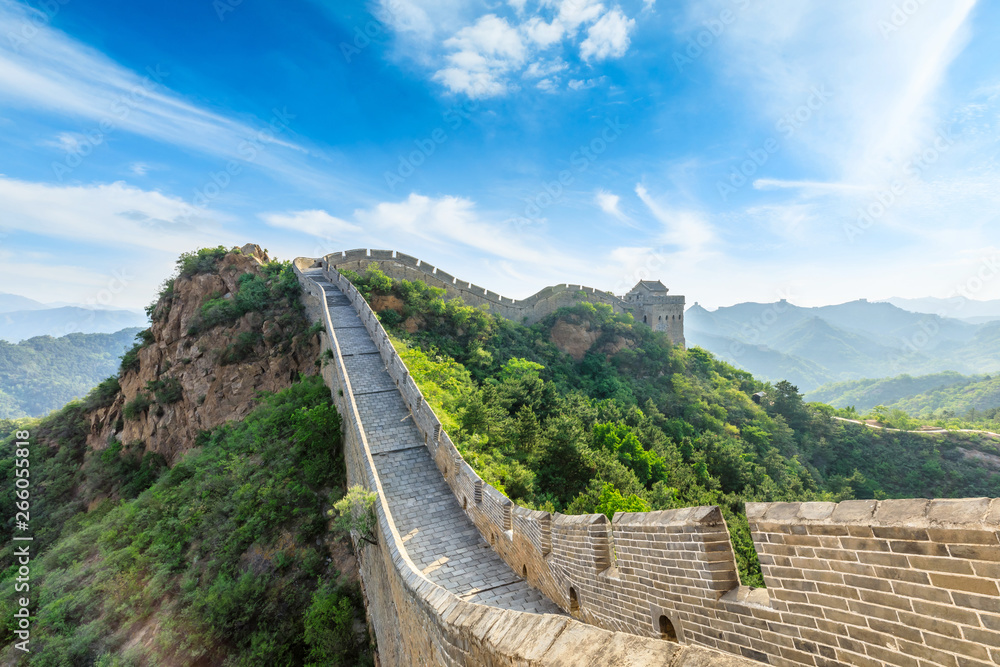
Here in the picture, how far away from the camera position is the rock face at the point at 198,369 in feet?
55.6

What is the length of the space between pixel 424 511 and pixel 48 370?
589ft

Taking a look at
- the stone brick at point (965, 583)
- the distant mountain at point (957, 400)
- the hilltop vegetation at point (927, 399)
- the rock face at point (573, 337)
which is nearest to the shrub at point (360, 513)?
the stone brick at point (965, 583)

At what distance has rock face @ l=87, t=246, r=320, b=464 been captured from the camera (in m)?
16.9

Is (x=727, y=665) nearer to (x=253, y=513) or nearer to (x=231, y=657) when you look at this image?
(x=231, y=657)

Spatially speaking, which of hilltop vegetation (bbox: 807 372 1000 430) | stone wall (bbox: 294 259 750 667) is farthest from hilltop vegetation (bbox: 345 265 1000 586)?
hilltop vegetation (bbox: 807 372 1000 430)

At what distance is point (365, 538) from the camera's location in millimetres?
8156

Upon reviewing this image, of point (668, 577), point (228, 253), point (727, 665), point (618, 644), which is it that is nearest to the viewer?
point (727, 665)

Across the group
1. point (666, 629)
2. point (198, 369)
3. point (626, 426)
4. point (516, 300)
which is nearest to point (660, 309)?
point (516, 300)

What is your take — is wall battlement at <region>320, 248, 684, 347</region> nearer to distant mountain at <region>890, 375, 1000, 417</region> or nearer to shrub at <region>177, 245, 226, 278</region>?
shrub at <region>177, 245, 226, 278</region>

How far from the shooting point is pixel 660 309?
130ft

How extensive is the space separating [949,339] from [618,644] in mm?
290832

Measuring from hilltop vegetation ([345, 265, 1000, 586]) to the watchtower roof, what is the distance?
7.24 meters

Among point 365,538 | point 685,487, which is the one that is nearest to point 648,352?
point 685,487

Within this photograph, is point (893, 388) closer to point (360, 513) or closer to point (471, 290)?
point (471, 290)
